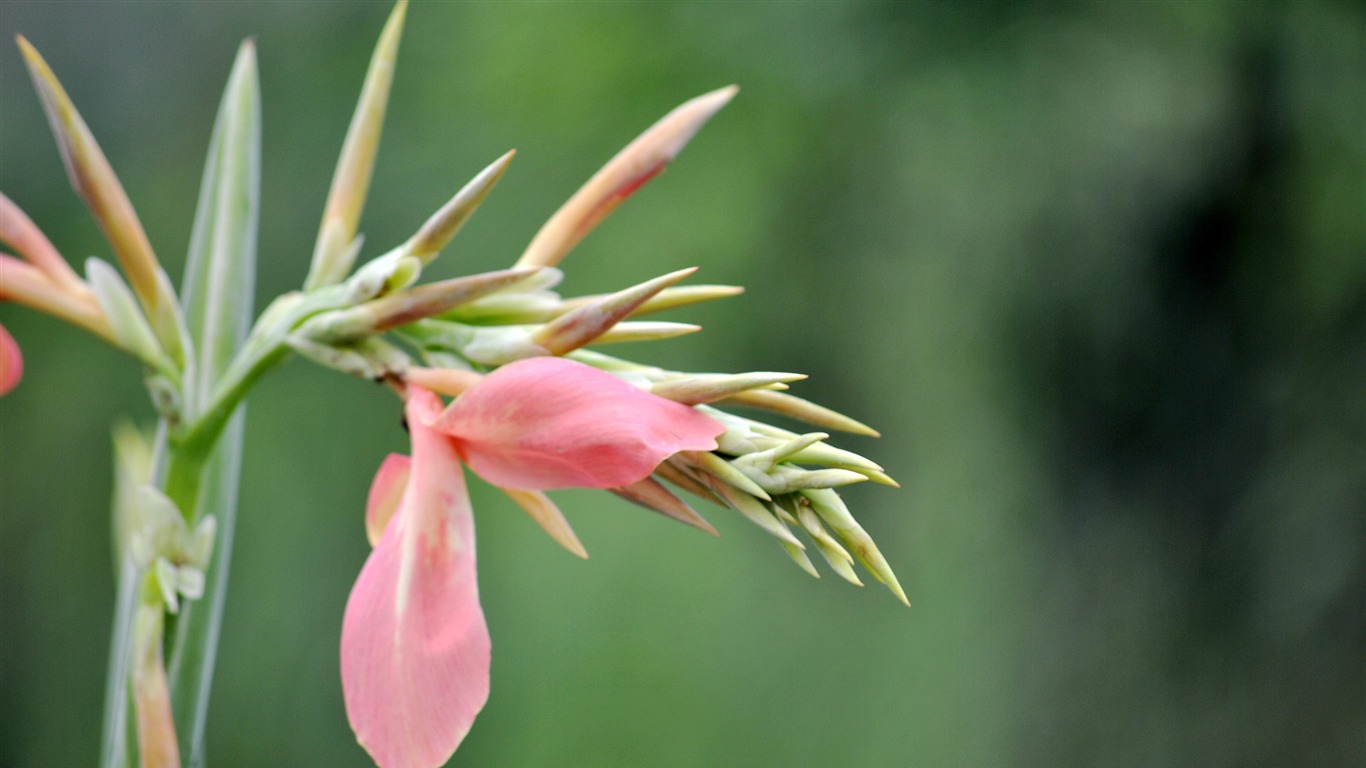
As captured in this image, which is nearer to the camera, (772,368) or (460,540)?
(460,540)

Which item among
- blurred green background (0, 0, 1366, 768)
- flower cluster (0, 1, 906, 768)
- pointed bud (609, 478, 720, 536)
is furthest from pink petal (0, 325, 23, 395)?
blurred green background (0, 0, 1366, 768)

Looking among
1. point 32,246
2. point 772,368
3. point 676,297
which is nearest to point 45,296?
point 32,246

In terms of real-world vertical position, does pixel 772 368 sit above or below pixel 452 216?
below

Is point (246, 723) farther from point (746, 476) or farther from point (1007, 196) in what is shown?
point (746, 476)

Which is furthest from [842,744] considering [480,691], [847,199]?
[480,691]

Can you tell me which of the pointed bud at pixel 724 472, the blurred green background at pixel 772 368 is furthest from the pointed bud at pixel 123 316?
the blurred green background at pixel 772 368

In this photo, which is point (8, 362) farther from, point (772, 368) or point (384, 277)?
point (772, 368)

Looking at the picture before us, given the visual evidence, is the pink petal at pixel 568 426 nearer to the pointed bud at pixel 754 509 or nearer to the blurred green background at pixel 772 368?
the pointed bud at pixel 754 509
